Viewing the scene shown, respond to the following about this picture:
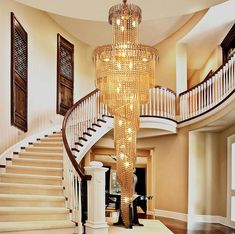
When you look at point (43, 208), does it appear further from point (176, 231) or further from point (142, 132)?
point (142, 132)

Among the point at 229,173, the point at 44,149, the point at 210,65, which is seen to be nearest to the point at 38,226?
the point at 44,149

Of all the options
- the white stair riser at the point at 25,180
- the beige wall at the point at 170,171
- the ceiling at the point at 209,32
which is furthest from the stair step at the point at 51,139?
the ceiling at the point at 209,32

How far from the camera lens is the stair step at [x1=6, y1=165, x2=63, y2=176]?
23.0ft

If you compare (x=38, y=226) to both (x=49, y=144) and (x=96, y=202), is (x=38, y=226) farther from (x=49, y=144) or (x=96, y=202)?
(x=49, y=144)

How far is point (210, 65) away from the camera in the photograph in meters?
12.3

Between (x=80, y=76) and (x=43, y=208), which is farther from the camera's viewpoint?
(x=80, y=76)

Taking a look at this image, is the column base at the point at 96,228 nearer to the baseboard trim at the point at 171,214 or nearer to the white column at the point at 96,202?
the white column at the point at 96,202

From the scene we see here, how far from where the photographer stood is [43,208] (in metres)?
5.83

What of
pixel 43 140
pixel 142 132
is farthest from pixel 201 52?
pixel 43 140

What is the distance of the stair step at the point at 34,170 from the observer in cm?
701

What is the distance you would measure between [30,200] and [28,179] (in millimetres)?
765

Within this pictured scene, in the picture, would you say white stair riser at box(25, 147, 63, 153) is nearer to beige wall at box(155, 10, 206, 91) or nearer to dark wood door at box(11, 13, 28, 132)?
dark wood door at box(11, 13, 28, 132)

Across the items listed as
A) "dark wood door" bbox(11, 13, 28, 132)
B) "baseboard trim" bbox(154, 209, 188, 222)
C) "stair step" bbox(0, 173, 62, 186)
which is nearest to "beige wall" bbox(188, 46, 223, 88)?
"baseboard trim" bbox(154, 209, 188, 222)

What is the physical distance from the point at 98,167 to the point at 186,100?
18.9 ft
